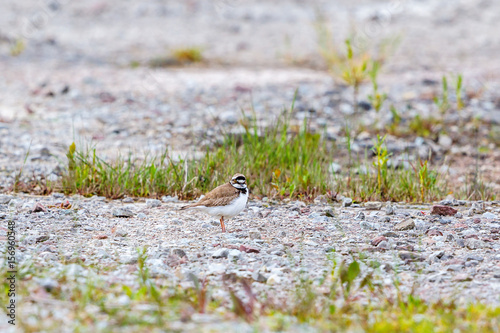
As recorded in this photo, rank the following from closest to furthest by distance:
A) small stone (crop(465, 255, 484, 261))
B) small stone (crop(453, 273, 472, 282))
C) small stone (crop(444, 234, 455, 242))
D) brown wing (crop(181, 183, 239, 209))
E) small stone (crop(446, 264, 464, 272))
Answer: small stone (crop(453, 273, 472, 282)) < small stone (crop(446, 264, 464, 272)) < small stone (crop(465, 255, 484, 261)) < small stone (crop(444, 234, 455, 242)) < brown wing (crop(181, 183, 239, 209))

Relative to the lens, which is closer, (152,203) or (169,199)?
(152,203)

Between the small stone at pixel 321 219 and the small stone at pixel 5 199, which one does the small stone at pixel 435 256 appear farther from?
the small stone at pixel 5 199

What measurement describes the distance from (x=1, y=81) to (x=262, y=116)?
15.7 feet

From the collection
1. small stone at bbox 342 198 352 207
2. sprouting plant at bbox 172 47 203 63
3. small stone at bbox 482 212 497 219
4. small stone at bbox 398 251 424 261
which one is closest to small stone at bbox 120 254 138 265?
small stone at bbox 398 251 424 261

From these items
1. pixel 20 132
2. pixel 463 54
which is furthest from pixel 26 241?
pixel 463 54

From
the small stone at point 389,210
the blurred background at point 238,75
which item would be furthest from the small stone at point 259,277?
the blurred background at point 238,75

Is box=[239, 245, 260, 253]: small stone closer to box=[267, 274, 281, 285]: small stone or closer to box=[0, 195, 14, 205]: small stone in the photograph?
box=[267, 274, 281, 285]: small stone

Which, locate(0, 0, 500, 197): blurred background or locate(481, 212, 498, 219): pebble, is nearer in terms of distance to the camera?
locate(481, 212, 498, 219): pebble

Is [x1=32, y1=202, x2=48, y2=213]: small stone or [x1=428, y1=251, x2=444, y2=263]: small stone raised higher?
[x1=32, y1=202, x2=48, y2=213]: small stone

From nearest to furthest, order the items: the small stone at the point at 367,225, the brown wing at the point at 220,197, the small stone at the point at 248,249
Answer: the small stone at the point at 248,249 → the brown wing at the point at 220,197 → the small stone at the point at 367,225

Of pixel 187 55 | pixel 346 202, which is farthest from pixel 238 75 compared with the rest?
→ pixel 346 202

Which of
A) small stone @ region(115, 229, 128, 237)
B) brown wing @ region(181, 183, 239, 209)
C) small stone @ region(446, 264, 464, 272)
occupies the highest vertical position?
brown wing @ region(181, 183, 239, 209)

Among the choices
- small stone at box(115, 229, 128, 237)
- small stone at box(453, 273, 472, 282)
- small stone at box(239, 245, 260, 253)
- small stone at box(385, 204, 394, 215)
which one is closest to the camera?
small stone at box(453, 273, 472, 282)

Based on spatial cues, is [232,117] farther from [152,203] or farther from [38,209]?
[38,209]
